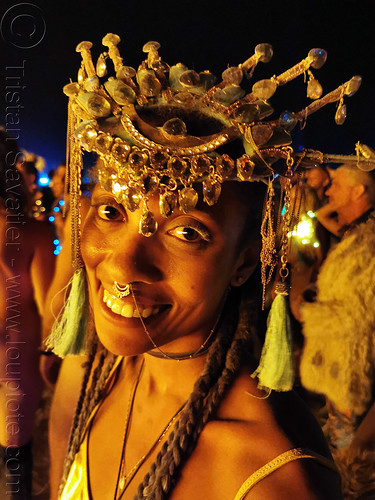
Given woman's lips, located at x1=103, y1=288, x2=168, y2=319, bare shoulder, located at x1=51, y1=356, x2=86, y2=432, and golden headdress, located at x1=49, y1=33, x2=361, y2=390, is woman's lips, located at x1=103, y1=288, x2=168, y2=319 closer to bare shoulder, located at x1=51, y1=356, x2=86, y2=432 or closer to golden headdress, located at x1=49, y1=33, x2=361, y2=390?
golden headdress, located at x1=49, y1=33, x2=361, y2=390

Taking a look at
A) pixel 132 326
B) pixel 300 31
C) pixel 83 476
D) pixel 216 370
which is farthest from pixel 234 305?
pixel 300 31

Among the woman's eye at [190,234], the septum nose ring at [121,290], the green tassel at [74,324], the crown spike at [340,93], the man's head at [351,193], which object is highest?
the crown spike at [340,93]

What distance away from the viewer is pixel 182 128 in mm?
1044

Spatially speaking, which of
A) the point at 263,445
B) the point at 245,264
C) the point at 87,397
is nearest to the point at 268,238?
the point at 245,264

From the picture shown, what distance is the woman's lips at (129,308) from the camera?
112cm

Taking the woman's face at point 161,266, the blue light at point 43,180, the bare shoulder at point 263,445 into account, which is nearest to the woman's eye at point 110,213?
the woman's face at point 161,266

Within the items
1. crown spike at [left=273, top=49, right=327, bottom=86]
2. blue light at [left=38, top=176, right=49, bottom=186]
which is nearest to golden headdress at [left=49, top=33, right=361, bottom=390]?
crown spike at [left=273, top=49, right=327, bottom=86]

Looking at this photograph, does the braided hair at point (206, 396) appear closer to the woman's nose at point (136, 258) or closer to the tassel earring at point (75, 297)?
the woman's nose at point (136, 258)

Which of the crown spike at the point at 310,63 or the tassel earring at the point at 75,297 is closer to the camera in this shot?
the crown spike at the point at 310,63

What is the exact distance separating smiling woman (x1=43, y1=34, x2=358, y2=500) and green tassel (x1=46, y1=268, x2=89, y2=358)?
246 millimetres

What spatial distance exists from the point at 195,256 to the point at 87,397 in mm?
699

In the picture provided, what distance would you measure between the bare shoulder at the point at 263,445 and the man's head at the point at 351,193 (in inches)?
39.9

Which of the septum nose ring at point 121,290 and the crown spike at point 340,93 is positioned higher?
the crown spike at point 340,93

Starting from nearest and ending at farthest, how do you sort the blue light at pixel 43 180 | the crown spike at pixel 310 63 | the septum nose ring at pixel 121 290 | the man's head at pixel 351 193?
the crown spike at pixel 310 63
the septum nose ring at pixel 121 290
the man's head at pixel 351 193
the blue light at pixel 43 180
